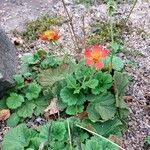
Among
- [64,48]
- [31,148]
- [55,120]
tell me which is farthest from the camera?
[64,48]

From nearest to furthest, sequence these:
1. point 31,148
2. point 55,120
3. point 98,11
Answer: point 31,148 → point 55,120 → point 98,11

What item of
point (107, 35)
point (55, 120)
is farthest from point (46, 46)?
point (55, 120)

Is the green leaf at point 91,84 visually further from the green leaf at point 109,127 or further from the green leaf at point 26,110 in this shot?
the green leaf at point 26,110

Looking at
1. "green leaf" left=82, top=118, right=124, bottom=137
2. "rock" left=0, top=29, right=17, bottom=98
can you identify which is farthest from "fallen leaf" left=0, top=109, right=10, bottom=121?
"green leaf" left=82, top=118, right=124, bottom=137

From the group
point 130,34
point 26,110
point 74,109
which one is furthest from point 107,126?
point 130,34

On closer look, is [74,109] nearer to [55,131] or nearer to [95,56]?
[55,131]

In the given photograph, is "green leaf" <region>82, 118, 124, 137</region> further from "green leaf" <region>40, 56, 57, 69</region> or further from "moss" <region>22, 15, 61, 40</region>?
"moss" <region>22, 15, 61, 40</region>

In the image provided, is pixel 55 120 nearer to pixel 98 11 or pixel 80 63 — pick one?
pixel 80 63
